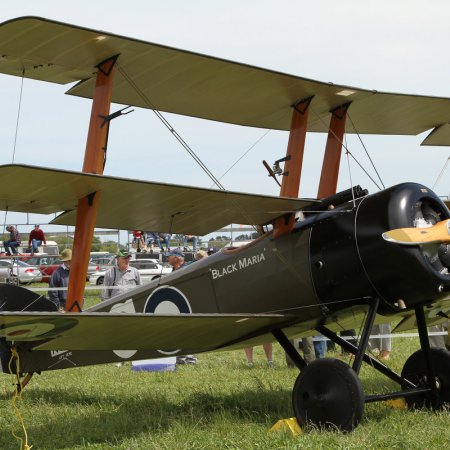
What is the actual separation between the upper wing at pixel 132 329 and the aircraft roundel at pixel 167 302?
0.43 metres

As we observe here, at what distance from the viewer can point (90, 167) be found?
21.5 ft

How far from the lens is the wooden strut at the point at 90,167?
6.31 meters

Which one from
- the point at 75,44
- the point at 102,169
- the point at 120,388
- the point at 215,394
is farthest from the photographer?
the point at 120,388

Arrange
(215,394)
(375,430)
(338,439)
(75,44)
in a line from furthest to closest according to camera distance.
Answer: (215,394) → (75,44) → (375,430) → (338,439)

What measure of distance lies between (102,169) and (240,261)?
56.2 inches

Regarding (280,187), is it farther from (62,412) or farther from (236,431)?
(62,412)

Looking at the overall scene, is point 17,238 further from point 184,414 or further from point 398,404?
point 398,404

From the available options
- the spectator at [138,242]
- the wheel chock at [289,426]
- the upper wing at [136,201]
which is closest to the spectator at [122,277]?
the upper wing at [136,201]

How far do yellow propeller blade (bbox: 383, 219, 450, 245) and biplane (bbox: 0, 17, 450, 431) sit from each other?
1 centimetres

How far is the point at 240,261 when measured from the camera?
673 centimetres

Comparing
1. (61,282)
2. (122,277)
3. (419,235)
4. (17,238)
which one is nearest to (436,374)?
(419,235)

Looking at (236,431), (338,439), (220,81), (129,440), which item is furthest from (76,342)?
(220,81)

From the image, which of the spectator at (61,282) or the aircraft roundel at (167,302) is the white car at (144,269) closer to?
the spectator at (61,282)

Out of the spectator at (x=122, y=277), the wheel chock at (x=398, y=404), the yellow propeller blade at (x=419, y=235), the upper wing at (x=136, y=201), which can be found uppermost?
the upper wing at (x=136, y=201)
